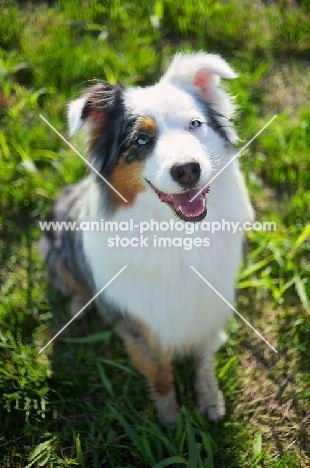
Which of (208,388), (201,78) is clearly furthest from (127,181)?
(208,388)

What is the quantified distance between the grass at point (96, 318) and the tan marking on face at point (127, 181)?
102 centimetres

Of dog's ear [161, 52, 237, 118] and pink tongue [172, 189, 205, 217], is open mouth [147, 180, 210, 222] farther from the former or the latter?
dog's ear [161, 52, 237, 118]

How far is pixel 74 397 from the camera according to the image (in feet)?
7.78

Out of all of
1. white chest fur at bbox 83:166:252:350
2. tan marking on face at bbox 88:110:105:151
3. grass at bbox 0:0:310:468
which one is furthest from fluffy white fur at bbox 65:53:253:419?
grass at bbox 0:0:310:468

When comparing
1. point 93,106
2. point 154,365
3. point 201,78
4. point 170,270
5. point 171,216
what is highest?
point 201,78

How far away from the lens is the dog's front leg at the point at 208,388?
224cm

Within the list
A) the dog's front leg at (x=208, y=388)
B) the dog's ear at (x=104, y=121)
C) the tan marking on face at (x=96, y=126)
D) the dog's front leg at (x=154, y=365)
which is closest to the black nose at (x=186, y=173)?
the dog's ear at (x=104, y=121)

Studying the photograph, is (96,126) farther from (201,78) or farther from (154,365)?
(154,365)

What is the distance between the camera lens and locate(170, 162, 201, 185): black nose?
5.15ft

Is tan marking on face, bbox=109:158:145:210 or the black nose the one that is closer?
the black nose

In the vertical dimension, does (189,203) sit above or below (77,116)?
below

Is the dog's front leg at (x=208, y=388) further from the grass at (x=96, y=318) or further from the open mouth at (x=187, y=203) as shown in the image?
the open mouth at (x=187, y=203)

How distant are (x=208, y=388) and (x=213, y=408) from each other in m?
0.10

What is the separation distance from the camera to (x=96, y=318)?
268cm
